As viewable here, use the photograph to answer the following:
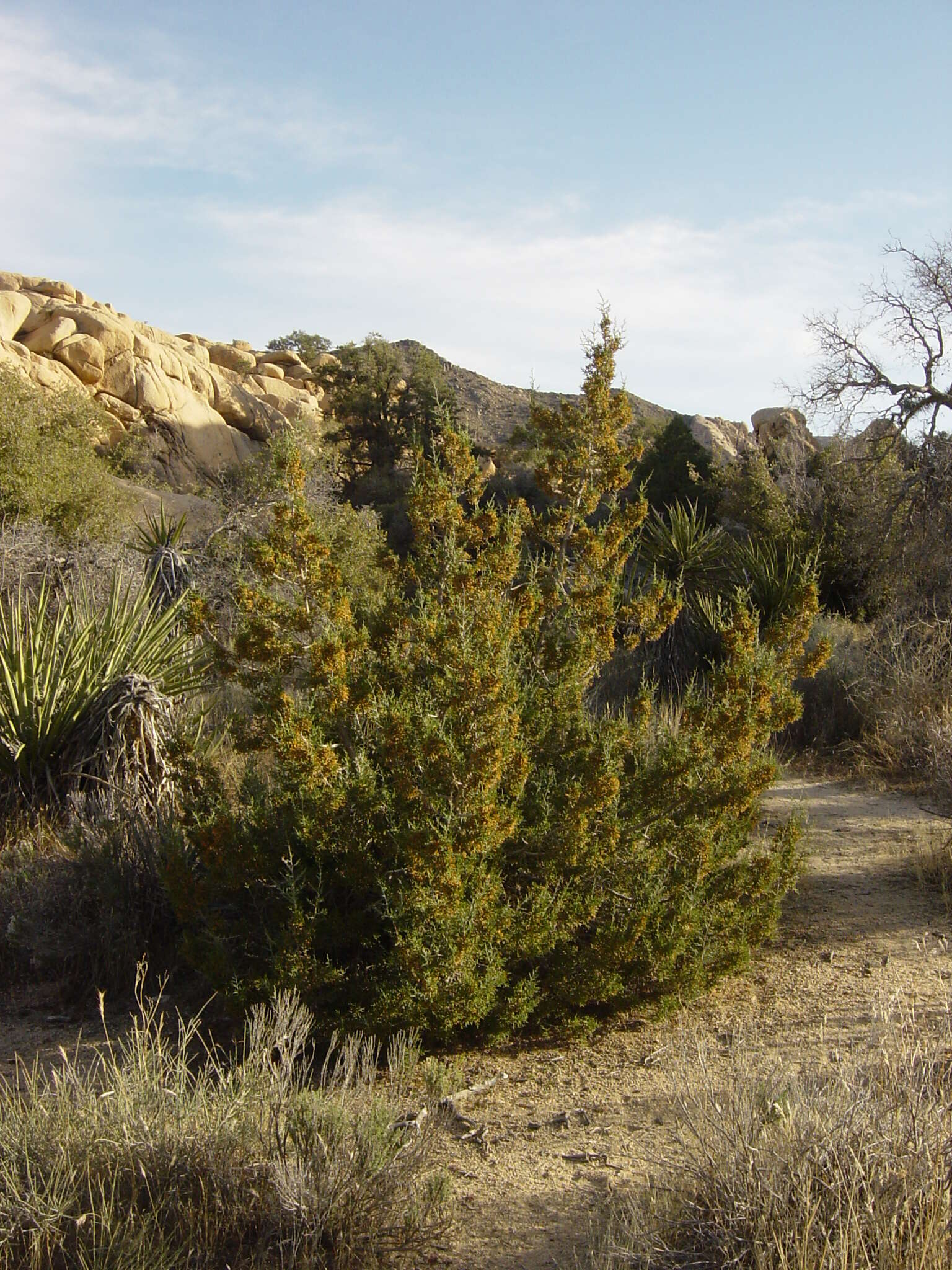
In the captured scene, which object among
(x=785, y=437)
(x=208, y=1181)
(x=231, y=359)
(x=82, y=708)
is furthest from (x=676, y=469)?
(x=231, y=359)

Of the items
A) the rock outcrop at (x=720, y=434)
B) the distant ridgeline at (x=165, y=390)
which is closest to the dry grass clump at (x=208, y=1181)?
the distant ridgeline at (x=165, y=390)

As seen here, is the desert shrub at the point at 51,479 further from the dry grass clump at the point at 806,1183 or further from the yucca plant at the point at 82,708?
the dry grass clump at the point at 806,1183

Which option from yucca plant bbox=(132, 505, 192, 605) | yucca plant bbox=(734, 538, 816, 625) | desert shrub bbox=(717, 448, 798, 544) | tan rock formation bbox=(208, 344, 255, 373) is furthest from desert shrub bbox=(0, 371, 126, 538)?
tan rock formation bbox=(208, 344, 255, 373)

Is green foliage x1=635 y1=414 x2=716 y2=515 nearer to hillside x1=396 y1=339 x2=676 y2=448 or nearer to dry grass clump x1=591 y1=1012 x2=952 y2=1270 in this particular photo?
hillside x1=396 y1=339 x2=676 y2=448

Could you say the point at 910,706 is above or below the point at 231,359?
below

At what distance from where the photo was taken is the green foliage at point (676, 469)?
2636cm

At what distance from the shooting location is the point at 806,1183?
8.52ft

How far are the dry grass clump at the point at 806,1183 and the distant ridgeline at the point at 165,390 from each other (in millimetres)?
25971

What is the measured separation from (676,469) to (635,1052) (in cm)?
2457

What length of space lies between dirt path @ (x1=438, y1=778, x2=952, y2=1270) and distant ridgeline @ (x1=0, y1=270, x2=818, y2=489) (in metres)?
23.0

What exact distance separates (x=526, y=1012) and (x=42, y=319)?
1499 inches

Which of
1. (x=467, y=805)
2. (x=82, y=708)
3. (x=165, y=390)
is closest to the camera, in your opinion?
(x=467, y=805)

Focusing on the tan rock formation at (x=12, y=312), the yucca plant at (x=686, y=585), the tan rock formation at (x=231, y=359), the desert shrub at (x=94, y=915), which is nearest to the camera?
the desert shrub at (x=94, y=915)

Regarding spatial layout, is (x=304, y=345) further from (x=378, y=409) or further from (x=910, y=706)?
(x=910, y=706)
